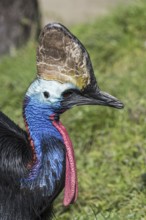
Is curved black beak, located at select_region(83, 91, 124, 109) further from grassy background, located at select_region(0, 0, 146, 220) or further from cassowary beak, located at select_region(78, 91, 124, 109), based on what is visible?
grassy background, located at select_region(0, 0, 146, 220)

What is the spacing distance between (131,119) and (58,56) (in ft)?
7.86

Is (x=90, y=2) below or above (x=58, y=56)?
above

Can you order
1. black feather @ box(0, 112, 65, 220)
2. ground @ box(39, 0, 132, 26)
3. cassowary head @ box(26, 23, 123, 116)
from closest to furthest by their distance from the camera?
cassowary head @ box(26, 23, 123, 116) → black feather @ box(0, 112, 65, 220) → ground @ box(39, 0, 132, 26)

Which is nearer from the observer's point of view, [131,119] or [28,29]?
→ [131,119]

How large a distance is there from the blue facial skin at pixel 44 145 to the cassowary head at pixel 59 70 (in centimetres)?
3

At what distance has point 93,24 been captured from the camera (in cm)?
878

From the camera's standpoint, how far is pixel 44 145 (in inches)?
157

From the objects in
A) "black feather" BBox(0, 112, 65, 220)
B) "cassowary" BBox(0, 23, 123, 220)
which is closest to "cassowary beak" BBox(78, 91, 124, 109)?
"cassowary" BBox(0, 23, 123, 220)

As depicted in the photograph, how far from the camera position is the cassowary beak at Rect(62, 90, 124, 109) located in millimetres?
3979

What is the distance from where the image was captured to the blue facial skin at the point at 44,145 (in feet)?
13.1

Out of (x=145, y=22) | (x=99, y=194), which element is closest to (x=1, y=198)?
(x=99, y=194)

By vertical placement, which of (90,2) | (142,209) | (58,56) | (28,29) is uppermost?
(90,2)

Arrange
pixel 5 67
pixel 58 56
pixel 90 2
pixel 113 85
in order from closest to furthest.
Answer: pixel 58 56
pixel 113 85
pixel 5 67
pixel 90 2

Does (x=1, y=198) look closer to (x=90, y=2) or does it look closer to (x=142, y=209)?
(x=142, y=209)
